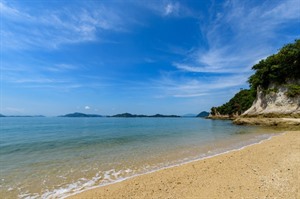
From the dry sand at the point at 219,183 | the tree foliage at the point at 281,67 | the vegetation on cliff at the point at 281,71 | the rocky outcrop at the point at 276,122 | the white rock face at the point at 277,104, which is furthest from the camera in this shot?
the tree foliage at the point at 281,67

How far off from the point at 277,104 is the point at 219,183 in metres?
41.2

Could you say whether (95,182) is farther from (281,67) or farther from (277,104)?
(281,67)

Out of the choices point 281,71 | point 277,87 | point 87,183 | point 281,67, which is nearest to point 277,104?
point 277,87

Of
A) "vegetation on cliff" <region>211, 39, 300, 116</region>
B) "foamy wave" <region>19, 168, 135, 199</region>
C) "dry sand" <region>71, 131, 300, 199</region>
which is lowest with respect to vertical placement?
"foamy wave" <region>19, 168, 135, 199</region>

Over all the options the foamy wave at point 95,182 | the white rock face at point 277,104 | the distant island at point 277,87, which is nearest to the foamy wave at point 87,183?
the foamy wave at point 95,182

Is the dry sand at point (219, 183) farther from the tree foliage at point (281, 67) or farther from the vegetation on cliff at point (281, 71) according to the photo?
the tree foliage at point (281, 67)

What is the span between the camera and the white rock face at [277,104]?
116 ft

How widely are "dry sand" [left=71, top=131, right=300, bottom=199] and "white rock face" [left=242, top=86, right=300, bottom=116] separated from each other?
33.9 meters

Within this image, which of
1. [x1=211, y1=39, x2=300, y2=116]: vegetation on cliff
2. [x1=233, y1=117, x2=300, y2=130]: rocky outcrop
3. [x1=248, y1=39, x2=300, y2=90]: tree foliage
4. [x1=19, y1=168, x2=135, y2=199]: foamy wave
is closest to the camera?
[x1=19, y1=168, x2=135, y2=199]: foamy wave

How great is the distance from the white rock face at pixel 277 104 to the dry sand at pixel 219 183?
111 ft

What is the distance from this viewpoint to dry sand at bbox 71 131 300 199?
211 inches

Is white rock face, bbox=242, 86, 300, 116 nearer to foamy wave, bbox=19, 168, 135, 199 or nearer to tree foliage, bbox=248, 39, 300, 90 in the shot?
tree foliage, bbox=248, 39, 300, 90

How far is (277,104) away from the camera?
3909cm

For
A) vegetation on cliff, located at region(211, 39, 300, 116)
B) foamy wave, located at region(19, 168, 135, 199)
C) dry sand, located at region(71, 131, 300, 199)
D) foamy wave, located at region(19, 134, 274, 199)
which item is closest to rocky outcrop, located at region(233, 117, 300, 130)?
vegetation on cliff, located at region(211, 39, 300, 116)
